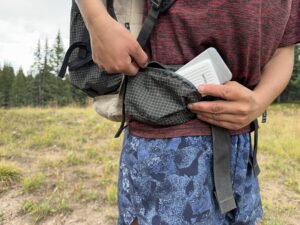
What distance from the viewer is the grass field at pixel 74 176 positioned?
2.68m

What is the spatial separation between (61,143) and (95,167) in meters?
1.02

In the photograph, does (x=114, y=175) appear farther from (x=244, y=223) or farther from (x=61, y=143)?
(x=244, y=223)

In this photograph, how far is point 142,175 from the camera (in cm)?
97

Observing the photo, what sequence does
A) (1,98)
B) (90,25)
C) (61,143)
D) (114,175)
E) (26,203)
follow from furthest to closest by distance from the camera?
(1,98) → (61,143) → (114,175) → (26,203) → (90,25)

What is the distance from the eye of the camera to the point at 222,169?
976mm

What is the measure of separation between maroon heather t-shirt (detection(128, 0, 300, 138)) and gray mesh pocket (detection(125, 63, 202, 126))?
42 mm

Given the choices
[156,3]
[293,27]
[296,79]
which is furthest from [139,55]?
[296,79]

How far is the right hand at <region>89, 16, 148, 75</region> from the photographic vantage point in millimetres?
856

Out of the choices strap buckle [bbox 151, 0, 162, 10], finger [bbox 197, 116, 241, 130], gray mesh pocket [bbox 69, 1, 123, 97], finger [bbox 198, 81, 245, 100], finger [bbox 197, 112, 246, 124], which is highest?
strap buckle [bbox 151, 0, 162, 10]

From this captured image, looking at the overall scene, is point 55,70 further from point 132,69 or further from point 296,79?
point 132,69

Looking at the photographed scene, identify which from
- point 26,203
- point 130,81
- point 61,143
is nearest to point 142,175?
point 130,81

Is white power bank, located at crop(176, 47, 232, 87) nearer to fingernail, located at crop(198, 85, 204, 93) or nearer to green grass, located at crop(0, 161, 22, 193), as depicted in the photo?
fingernail, located at crop(198, 85, 204, 93)

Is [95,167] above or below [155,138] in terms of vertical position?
below

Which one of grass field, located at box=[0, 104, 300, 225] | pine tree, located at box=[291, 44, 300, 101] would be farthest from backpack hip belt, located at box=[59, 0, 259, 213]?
pine tree, located at box=[291, 44, 300, 101]
